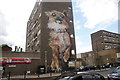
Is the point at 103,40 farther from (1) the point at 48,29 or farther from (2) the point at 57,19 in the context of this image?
(1) the point at 48,29

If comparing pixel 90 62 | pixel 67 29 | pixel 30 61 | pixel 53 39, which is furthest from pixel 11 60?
pixel 90 62

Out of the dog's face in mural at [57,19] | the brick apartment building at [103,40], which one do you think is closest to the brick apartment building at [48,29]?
the dog's face in mural at [57,19]

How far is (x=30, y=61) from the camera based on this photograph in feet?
136

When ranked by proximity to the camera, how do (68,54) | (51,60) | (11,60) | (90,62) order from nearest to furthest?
(11,60)
(51,60)
(68,54)
(90,62)

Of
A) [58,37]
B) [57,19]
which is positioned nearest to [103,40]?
[57,19]

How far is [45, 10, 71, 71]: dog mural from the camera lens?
46.4 metres

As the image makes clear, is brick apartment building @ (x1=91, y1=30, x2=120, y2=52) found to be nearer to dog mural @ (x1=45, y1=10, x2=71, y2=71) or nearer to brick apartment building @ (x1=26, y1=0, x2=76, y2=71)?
brick apartment building @ (x1=26, y1=0, x2=76, y2=71)

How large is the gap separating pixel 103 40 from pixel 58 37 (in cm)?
4105

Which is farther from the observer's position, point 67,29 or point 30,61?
point 67,29

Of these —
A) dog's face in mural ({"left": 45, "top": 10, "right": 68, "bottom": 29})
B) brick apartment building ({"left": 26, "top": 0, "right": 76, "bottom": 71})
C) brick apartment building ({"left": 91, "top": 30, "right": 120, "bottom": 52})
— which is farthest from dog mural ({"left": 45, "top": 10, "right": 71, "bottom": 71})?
brick apartment building ({"left": 91, "top": 30, "right": 120, "bottom": 52})

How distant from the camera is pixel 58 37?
158 feet

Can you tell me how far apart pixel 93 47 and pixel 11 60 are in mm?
58945

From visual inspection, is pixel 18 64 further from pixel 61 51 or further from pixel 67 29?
pixel 67 29

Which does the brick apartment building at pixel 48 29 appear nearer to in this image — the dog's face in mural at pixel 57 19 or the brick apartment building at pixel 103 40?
the dog's face in mural at pixel 57 19
